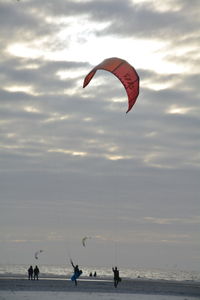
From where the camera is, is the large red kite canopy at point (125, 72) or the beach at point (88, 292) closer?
the large red kite canopy at point (125, 72)

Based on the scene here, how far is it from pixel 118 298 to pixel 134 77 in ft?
36.3

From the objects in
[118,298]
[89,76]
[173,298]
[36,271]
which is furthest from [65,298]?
[36,271]

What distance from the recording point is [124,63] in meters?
20.8

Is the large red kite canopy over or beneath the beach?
over

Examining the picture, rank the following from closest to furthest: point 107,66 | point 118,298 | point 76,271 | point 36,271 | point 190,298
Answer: point 107,66 → point 118,298 → point 190,298 → point 76,271 → point 36,271

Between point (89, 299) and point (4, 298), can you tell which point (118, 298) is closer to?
point (89, 299)

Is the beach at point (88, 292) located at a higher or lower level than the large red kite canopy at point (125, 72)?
lower

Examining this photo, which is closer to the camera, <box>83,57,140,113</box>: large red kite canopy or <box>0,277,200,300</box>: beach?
<box>83,57,140,113</box>: large red kite canopy

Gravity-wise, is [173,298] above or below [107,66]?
below

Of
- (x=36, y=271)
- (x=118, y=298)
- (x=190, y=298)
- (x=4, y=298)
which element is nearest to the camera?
(x=4, y=298)

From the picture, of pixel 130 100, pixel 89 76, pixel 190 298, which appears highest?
pixel 89 76

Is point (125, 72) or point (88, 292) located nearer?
point (125, 72)

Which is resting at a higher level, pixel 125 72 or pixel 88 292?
pixel 125 72

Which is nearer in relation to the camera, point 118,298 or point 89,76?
point 89,76
